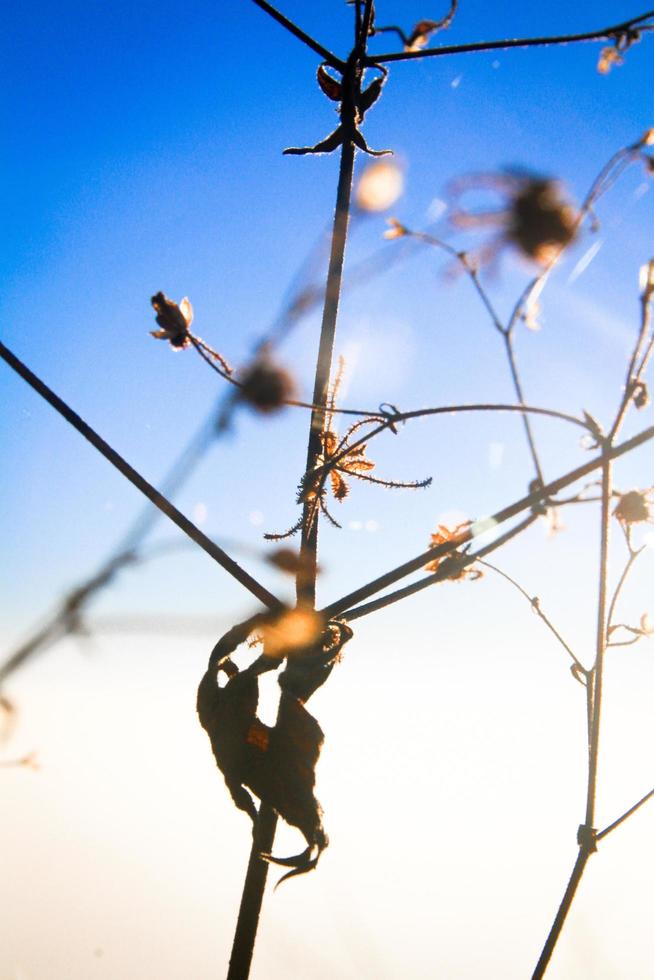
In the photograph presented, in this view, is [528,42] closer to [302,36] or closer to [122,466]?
[302,36]

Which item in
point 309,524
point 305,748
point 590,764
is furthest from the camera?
point 309,524

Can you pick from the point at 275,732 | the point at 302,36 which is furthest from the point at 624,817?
the point at 302,36

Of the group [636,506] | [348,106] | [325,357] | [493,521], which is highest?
[348,106]

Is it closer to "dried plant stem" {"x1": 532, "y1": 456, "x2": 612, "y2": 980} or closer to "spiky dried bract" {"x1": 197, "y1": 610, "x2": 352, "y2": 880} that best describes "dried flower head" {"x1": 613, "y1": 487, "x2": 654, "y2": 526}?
"dried plant stem" {"x1": 532, "y1": 456, "x2": 612, "y2": 980}

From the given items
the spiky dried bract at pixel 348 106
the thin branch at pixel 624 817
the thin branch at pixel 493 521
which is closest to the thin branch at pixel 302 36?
the spiky dried bract at pixel 348 106

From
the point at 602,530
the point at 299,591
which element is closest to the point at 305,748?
the point at 299,591

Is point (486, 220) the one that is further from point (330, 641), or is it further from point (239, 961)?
point (239, 961)

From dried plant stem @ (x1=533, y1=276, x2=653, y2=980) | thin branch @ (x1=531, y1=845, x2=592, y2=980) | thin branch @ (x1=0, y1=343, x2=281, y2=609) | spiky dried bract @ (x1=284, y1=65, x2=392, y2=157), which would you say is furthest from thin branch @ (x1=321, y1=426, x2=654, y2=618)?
spiky dried bract @ (x1=284, y1=65, x2=392, y2=157)
